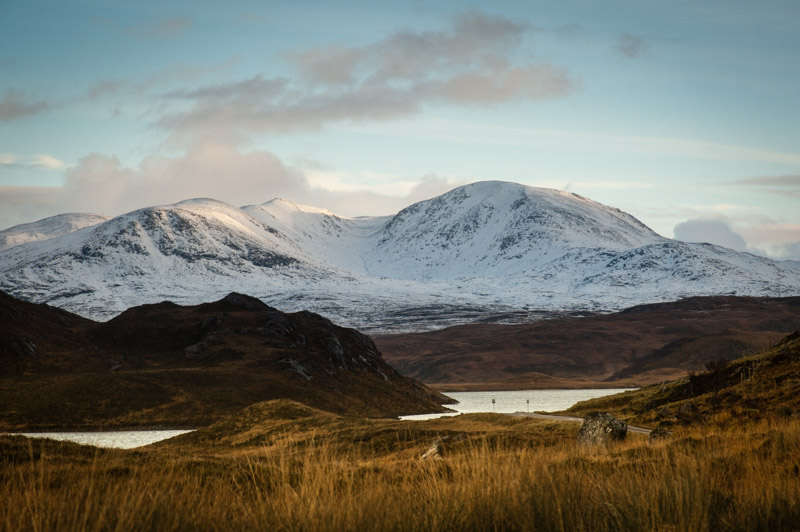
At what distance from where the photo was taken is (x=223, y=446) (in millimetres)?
51969

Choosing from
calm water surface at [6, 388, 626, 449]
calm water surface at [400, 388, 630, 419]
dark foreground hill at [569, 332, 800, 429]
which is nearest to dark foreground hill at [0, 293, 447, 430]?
calm water surface at [6, 388, 626, 449]

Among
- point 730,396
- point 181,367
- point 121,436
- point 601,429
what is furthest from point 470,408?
point 601,429

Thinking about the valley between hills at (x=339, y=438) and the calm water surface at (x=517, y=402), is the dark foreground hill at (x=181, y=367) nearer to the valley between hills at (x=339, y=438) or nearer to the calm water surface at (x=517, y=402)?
the valley between hills at (x=339, y=438)

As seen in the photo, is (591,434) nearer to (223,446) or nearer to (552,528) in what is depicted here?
(552,528)

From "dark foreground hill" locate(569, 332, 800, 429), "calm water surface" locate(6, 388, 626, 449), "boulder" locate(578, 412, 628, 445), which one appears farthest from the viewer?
"calm water surface" locate(6, 388, 626, 449)

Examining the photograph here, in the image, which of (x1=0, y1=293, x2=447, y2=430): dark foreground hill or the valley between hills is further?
(x1=0, y1=293, x2=447, y2=430): dark foreground hill

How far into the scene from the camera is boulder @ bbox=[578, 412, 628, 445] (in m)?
28.6

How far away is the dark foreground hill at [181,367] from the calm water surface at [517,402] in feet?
18.2

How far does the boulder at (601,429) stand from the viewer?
28562mm

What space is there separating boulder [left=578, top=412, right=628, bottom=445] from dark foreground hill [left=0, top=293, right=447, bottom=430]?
5849 centimetres

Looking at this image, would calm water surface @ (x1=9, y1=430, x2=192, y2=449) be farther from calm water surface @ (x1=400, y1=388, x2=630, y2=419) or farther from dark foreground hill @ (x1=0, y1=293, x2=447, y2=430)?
calm water surface @ (x1=400, y1=388, x2=630, y2=419)

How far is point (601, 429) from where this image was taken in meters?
29.1

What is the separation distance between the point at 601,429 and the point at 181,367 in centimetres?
8016

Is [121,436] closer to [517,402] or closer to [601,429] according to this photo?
[601,429]
